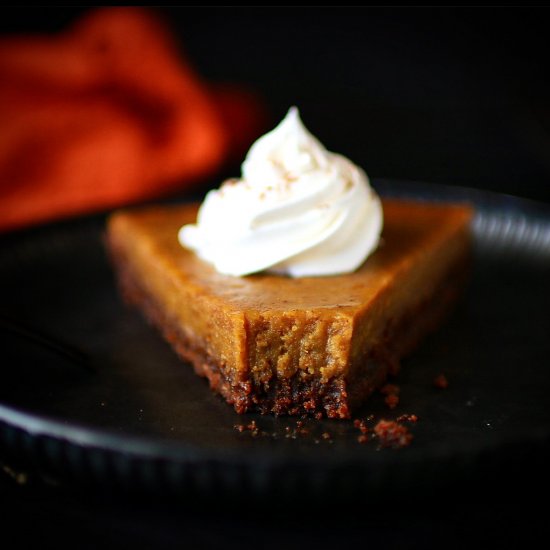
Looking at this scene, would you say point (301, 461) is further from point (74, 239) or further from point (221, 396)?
point (74, 239)

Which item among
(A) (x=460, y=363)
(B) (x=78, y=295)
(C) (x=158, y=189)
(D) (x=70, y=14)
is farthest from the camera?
(D) (x=70, y=14)

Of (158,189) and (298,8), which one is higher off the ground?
(298,8)

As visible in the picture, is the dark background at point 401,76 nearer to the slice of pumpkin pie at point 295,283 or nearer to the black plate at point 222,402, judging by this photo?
the black plate at point 222,402

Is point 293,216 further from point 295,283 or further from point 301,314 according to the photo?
point 301,314

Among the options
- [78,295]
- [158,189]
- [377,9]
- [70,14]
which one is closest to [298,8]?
[377,9]

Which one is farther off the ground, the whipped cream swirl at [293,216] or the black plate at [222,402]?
the whipped cream swirl at [293,216]

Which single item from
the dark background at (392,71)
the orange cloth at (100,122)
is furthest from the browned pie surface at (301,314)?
the dark background at (392,71)

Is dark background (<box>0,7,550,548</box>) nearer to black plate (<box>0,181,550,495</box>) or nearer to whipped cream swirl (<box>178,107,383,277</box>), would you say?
black plate (<box>0,181,550,495</box>)
